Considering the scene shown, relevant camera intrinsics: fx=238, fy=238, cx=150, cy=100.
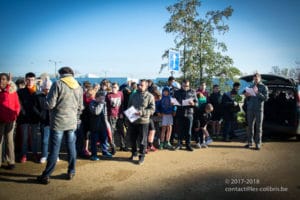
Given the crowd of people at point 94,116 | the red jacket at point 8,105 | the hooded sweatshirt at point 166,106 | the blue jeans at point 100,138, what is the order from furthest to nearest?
1. the hooded sweatshirt at point 166,106
2. the blue jeans at point 100,138
3. the red jacket at point 8,105
4. the crowd of people at point 94,116

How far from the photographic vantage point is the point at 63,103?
4449 mm

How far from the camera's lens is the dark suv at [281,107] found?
7.50 meters

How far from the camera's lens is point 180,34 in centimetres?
1218

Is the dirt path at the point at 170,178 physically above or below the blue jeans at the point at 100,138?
below

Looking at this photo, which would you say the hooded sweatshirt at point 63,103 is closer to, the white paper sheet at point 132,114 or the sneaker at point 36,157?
the white paper sheet at point 132,114

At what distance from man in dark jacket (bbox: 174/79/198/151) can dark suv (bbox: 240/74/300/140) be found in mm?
2598

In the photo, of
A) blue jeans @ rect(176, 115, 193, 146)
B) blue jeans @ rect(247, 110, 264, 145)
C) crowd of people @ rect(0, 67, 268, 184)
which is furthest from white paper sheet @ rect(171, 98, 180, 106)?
blue jeans @ rect(247, 110, 264, 145)

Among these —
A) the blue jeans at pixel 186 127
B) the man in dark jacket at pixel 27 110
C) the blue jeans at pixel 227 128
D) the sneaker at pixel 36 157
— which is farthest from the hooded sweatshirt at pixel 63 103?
the blue jeans at pixel 227 128

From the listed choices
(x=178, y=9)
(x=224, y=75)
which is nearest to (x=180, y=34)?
(x=178, y=9)

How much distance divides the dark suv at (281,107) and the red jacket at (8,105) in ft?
23.5

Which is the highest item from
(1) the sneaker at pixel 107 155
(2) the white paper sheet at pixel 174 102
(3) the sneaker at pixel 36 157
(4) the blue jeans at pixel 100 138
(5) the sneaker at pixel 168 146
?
(2) the white paper sheet at pixel 174 102

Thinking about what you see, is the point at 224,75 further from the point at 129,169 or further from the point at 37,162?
the point at 37,162

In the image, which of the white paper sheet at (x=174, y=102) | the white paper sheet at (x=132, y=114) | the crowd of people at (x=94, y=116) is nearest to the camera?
the crowd of people at (x=94, y=116)

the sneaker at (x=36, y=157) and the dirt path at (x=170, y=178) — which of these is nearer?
the dirt path at (x=170, y=178)
